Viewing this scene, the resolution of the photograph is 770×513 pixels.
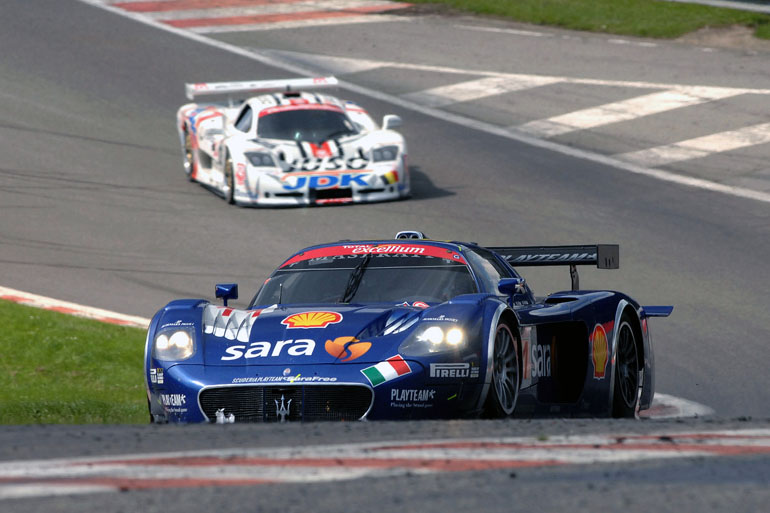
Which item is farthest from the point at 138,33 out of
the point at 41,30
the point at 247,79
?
the point at 247,79

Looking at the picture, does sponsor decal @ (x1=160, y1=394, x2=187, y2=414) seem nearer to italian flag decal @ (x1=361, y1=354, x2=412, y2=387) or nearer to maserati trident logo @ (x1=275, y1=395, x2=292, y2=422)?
maserati trident logo @ (x1=275, y1=395, x2=292, y2=422)

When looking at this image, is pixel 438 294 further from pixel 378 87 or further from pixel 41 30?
pixel 41 30

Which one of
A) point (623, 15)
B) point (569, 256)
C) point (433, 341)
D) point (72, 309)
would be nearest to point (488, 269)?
point (569, 256)

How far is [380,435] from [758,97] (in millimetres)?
16682

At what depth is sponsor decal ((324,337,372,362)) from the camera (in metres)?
6.59

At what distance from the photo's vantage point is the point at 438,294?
25.3 feet

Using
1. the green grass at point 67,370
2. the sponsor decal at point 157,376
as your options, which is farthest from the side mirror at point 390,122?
the sponsor decal at point 157,376

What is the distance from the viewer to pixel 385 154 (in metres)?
16.3

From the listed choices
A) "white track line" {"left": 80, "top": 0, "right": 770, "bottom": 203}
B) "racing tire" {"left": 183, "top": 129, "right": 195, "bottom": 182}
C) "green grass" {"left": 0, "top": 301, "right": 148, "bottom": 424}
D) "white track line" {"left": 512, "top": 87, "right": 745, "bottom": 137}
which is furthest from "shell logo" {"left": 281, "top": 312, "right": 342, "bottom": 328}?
"white track line" {"left": 512, "top": 87, "right": 745, "bottom": 137}

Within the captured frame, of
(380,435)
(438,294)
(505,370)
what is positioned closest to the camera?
(380,435)

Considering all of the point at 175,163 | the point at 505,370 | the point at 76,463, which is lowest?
the point at 175,163

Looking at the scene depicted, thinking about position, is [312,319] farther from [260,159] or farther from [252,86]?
[252,86]

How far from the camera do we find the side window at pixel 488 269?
7988mm

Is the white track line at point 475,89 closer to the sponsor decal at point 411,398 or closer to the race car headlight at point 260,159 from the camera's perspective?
the race car headlight at point 260,159
